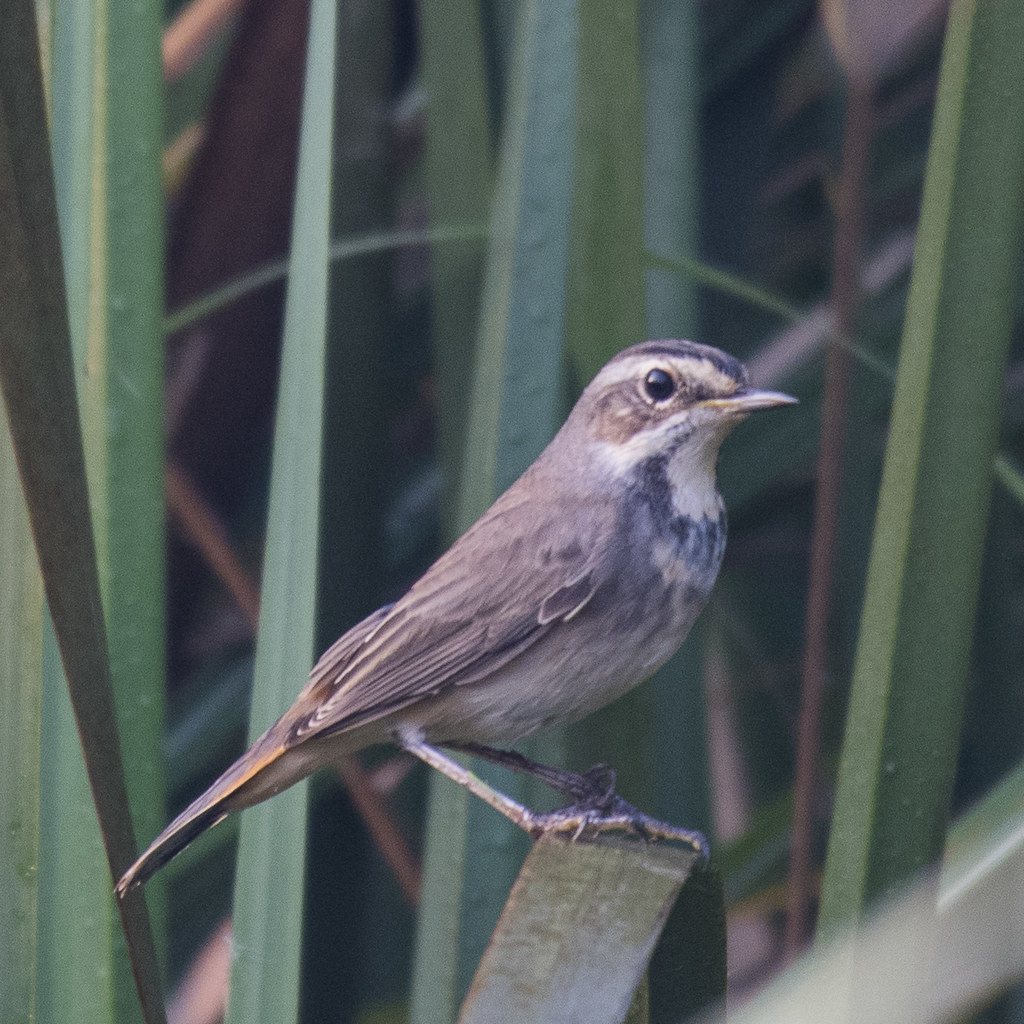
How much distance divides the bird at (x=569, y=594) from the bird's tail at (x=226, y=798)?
9 centimetres

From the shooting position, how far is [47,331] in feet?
3.30

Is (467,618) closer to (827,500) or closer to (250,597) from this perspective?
(827,500)

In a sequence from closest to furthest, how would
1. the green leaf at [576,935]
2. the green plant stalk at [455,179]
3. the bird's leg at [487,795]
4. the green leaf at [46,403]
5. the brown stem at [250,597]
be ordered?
1. the green leaf at [46,403]
2. the green leaf at [576,935]
3. the bird's leg at [487,795]
4. the green plant stalk at [455,179]
5. the brown stem at [250,597]

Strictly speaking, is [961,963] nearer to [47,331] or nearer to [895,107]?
[47,331]

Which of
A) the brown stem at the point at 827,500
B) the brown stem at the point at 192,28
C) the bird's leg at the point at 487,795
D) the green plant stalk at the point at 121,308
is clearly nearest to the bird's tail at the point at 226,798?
the green plant stalk at the point at 121,308

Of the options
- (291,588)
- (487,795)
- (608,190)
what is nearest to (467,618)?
(487,795)

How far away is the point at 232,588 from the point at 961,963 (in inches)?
60.1

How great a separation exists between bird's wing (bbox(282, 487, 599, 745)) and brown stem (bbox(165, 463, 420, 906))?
0.59 meters

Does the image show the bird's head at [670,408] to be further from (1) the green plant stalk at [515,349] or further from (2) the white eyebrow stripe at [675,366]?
(1) the green plant stalk at [515,349]

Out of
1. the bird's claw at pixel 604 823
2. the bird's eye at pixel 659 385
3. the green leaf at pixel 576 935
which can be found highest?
the bird's eye at pixel 659 385

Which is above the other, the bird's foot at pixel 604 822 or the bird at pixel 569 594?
the bird at pixel 569 594

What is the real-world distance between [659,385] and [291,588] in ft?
2.05

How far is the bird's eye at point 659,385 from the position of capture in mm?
1813

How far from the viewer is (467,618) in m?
1.85
